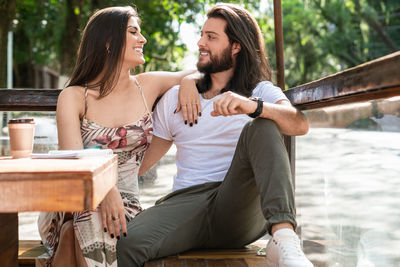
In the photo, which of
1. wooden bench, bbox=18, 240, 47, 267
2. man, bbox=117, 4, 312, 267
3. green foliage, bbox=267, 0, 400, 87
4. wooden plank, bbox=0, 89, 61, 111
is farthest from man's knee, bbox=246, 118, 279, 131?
green foliage, bbox=267, 0, 400, 87

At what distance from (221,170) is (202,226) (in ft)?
1.07

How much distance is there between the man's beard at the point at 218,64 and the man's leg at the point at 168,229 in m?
0.69

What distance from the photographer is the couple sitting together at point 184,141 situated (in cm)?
196

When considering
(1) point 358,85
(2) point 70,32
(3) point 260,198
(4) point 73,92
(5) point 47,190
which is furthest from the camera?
(2) point 70,32

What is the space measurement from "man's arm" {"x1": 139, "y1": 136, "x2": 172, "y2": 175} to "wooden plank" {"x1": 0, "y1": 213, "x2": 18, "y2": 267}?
76cm

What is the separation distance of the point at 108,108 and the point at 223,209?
708 millimetres

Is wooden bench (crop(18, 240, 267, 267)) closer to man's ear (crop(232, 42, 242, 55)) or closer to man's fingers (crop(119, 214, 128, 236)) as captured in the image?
man's fingers (crop(119, 214, 128, 236))

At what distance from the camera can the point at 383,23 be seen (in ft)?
68.1

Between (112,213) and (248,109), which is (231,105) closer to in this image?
(248,109)

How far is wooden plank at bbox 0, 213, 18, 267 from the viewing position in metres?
1.88

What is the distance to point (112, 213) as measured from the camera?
2.00 metres

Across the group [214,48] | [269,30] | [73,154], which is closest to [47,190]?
[73,154]

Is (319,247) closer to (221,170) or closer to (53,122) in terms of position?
(221,170)

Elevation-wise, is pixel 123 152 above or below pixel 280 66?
below
